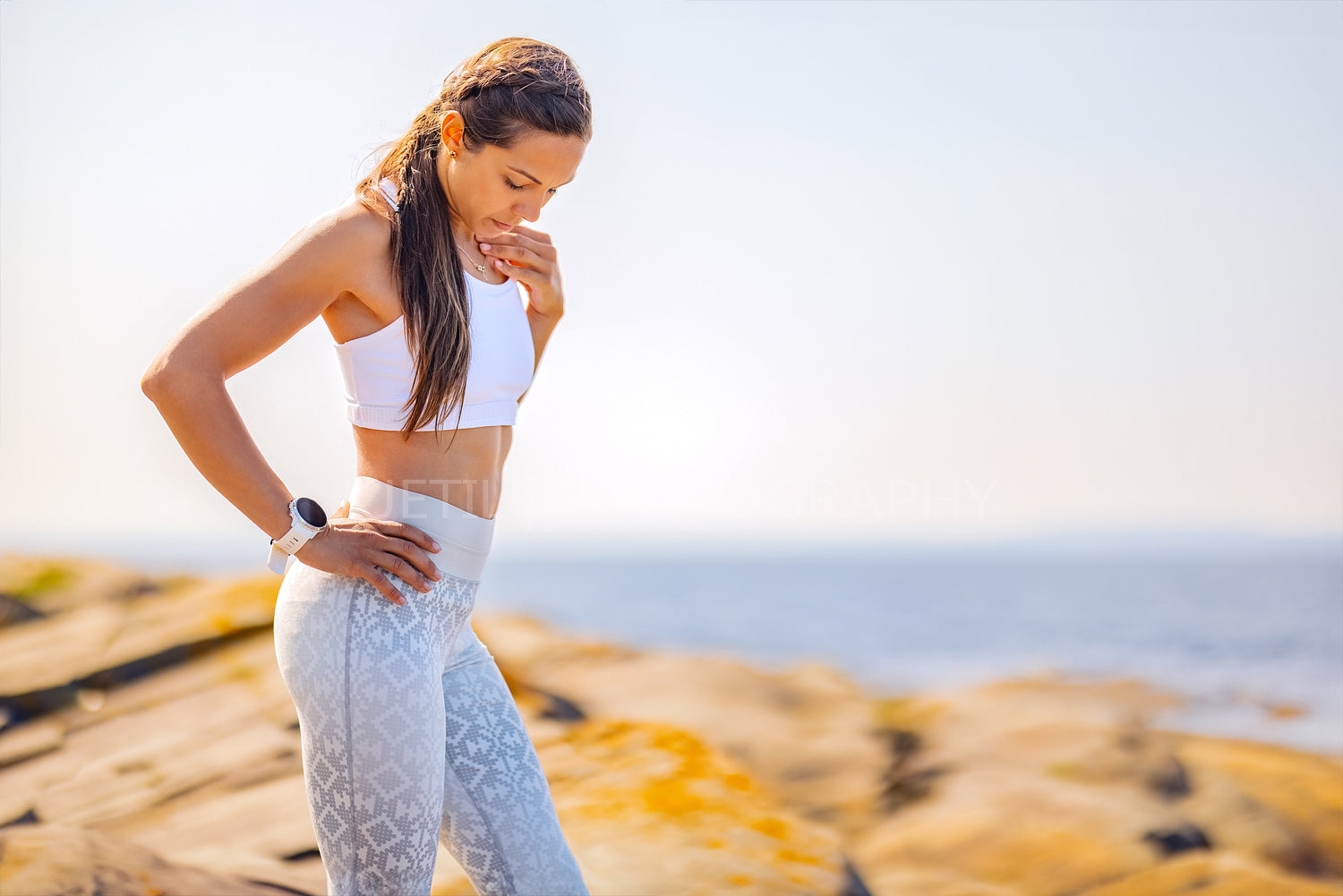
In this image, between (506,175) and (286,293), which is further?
(506,175)

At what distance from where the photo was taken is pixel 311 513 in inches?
45.4

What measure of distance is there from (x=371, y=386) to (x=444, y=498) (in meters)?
0.17

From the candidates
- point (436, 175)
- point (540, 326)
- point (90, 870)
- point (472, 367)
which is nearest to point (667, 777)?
point (90, 870)

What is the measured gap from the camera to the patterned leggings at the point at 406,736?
3.68 feet

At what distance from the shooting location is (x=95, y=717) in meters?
3.35

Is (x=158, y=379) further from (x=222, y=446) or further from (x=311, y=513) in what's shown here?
(x=311, y=513)

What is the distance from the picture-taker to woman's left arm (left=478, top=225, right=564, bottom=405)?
1.36m

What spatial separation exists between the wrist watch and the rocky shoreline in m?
1.35

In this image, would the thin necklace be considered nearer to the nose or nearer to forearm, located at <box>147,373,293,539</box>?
the nose

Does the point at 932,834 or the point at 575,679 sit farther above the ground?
the point at 575,679

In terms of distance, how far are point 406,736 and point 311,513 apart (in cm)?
28

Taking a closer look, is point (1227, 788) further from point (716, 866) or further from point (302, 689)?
point (302, 689)

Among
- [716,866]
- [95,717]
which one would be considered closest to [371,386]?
[716,866]

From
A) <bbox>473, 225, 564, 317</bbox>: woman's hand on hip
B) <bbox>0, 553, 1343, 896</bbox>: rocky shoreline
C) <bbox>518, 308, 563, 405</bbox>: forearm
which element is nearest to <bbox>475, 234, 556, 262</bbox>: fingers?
<bbox>473, 225, 564, 317</bbox>: woman's hand on hip
